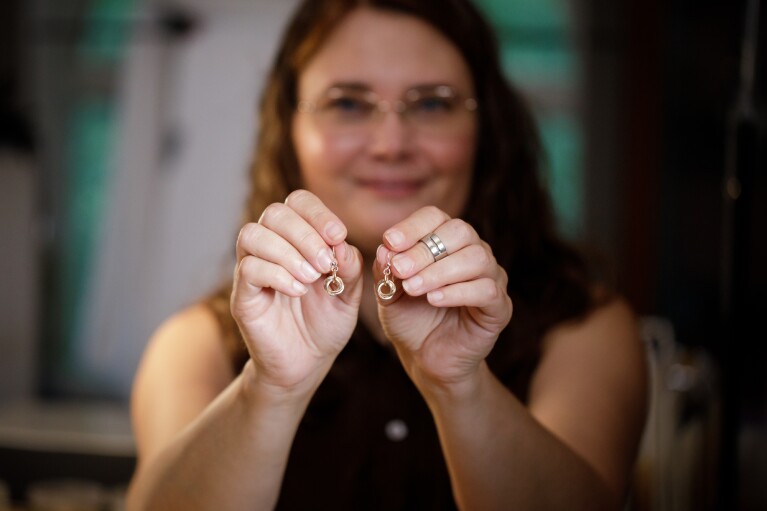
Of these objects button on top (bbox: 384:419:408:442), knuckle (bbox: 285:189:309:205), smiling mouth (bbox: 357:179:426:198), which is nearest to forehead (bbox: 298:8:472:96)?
smiling mouth (bbox: 357:179:426:198)

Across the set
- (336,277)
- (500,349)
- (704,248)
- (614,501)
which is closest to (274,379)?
(336,277)

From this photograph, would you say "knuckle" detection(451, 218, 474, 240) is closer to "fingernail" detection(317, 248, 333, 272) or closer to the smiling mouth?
"fingernail" detection(317, 248, 333, 272)

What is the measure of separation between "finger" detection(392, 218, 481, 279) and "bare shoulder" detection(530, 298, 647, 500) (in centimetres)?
37

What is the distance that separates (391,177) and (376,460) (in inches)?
14.8

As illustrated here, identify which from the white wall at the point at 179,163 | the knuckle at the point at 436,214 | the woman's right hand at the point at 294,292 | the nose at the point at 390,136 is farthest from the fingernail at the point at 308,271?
the white wall at the point at 179,163

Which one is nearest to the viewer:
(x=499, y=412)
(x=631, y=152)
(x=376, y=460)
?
(x=499, y=412)

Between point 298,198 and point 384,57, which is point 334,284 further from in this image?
point 384,57

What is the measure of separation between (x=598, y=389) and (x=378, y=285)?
43 cm

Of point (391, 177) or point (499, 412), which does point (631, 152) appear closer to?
point (391, 177)

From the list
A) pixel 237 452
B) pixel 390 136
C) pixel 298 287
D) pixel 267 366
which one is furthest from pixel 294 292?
pixel 390 136

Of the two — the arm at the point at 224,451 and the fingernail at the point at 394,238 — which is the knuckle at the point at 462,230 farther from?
the arm at the point at 224,451

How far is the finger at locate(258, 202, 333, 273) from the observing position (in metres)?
0.68

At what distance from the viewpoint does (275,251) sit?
2.25ft

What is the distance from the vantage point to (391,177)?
103 centimetres
